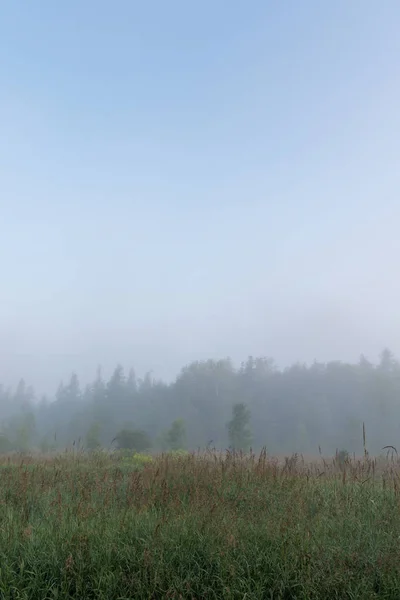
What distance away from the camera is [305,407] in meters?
111

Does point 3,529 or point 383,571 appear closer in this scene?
point 383,571

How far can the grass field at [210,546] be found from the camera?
3.43m

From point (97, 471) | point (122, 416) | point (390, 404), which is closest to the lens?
point (97, 471)

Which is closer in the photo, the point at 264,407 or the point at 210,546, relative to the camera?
the point at 210,546

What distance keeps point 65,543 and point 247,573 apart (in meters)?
1.68

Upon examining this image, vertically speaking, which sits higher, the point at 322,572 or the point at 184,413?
the point at 322,572

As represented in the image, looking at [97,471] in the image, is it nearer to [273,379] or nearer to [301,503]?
[301,503]

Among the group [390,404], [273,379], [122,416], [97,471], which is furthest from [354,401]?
[97,471]

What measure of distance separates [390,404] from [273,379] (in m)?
42.5

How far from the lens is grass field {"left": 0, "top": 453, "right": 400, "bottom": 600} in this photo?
343 centimetres

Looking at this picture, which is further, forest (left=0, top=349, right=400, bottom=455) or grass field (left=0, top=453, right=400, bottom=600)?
forest (left=0, top=349, right=400, bottom=455)

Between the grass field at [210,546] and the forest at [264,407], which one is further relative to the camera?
the forest at [264,407]

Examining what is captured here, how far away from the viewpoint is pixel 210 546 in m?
3.86

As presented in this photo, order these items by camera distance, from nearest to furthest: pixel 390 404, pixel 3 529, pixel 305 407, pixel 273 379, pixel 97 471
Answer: pixel 3 529 < pixel 97 471 < pixel 390 404 < pixel 305 407 < pixel 273 379
